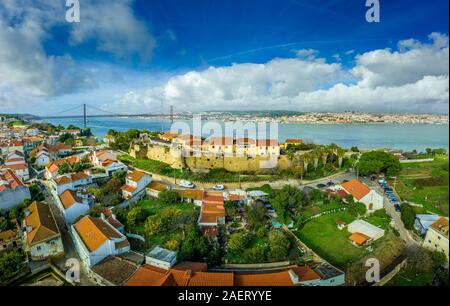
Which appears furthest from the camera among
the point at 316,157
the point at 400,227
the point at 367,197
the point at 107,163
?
the point at 316,157

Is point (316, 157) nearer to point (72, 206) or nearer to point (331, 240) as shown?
point (331, 240)

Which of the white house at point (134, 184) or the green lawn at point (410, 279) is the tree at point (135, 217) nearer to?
the white house at point (134, 184)

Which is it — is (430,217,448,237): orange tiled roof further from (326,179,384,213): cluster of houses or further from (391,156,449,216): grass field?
(326,179,384,213): cluster of houses

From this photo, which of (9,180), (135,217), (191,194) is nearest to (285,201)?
(191,194)

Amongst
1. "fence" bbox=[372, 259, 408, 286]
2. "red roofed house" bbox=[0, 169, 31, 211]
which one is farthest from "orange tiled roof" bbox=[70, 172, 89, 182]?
"fence" bbox=[372, 259, 408, 286]

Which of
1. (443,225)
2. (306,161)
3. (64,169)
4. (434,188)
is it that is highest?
(434,188)

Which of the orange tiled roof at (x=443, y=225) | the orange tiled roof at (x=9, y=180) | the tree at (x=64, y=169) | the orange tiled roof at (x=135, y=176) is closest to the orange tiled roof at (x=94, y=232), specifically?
the orange tiled roof at (x=135, y=176)
